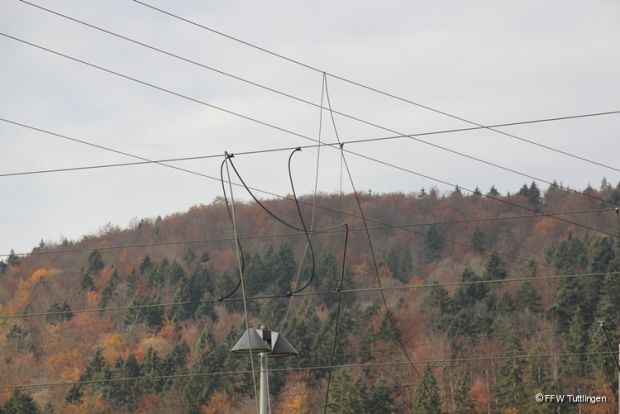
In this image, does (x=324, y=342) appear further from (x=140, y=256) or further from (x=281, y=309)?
(x=140, y=256)

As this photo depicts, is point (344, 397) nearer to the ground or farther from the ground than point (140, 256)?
nearer to the ground

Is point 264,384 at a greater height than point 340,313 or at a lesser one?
lesser

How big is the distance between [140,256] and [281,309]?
35.6 m

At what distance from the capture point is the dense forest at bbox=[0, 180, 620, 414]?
262 feet

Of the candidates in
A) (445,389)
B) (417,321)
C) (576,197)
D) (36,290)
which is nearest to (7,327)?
(36,290)

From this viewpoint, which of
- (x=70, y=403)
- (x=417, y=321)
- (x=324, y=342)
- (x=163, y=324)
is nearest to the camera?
(x=324, y=342)

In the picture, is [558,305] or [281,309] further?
[281,309]

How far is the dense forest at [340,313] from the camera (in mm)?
79938

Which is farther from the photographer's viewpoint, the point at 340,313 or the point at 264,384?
the point at 340,313

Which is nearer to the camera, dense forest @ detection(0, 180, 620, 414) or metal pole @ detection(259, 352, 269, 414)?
metal pole @ detection(259, 352, 269, 414)

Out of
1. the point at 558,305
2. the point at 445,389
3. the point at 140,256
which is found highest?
the point at 140,256

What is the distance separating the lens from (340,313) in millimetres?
88812

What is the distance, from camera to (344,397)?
7369cm

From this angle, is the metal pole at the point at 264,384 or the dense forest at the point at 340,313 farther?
the dense forest at the point at 340,313
